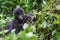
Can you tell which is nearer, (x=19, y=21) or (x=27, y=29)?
(x=27, y=29)

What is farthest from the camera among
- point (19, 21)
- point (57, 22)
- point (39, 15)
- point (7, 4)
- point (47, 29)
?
point (7, 4)

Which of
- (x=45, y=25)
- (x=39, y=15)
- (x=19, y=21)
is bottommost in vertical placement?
(x=45, y=25)

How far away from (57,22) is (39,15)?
34 cm

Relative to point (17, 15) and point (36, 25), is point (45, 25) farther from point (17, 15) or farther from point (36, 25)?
point (17, 15)

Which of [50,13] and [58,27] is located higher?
[50,13]

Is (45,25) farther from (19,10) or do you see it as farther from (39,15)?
(19,10)

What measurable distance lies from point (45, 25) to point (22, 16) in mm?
3758

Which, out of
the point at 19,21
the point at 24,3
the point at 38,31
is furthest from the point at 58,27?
the point at 24,3

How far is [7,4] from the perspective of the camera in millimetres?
7980

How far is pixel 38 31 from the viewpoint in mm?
1637

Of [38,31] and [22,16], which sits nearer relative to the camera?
[38,31]

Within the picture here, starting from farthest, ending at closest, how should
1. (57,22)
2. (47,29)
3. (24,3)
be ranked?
(24,3), (47,29), (57,22)

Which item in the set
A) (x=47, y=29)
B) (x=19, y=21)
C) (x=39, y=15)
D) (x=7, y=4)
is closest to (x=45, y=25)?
(x=47, y=29)

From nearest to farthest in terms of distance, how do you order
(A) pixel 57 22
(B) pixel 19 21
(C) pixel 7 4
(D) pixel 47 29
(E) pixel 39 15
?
(A) pixel 57 22 < (D) pixel 47 29 < (E) pixel 39 15 < (B) pixel 19 21 < (C) pixel 7 4
